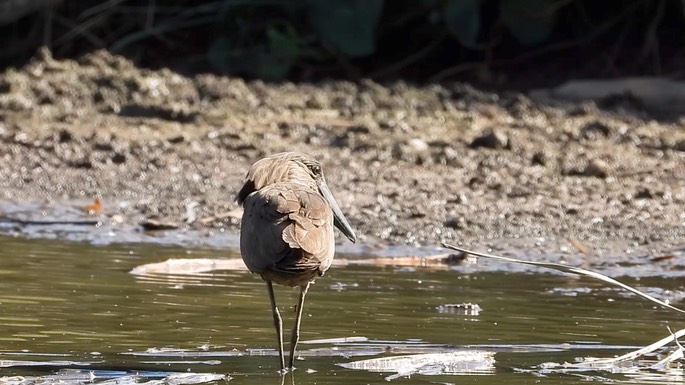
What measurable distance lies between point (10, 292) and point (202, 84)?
5.73 metres

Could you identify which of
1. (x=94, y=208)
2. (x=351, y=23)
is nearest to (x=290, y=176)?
(x=94, y=208)

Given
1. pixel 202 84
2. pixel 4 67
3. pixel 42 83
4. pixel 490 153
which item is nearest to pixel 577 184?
pixel 490 153

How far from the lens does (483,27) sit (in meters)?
13.3

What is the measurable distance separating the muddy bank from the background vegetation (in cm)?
57

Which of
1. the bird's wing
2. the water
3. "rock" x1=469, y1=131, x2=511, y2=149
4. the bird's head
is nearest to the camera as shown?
the bird's wing

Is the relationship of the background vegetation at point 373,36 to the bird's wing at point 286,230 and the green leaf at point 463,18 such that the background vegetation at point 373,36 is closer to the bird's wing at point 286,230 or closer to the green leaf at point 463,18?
the green leaf at point 463,18

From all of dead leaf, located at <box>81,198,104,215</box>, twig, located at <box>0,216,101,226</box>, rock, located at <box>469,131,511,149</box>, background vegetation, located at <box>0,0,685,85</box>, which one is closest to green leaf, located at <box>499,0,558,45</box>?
background vegetation, located at <box>0,0,685,85</box>

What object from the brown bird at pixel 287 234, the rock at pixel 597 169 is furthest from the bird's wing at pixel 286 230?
the rock at pixel 597 169

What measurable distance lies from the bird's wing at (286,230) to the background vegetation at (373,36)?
7.51 meters

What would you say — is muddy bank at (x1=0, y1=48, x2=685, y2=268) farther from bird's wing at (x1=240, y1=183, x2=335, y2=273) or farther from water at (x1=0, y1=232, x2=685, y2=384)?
bird's wing at (x1=240, y1=183, x2=335, y2=273)

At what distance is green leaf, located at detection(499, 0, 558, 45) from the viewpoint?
12.6 m

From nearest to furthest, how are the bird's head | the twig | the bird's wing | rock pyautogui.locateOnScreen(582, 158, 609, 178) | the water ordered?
the bird's wing < the water < the bird's head < the twig < rock pyautogui.locateOnScreen(582, 158, 609, 178)

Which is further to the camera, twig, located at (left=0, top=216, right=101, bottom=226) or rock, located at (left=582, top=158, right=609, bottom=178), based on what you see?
rock, located at (left=582, top=158, right=609, bottom=178)

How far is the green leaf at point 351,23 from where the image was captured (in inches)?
492
